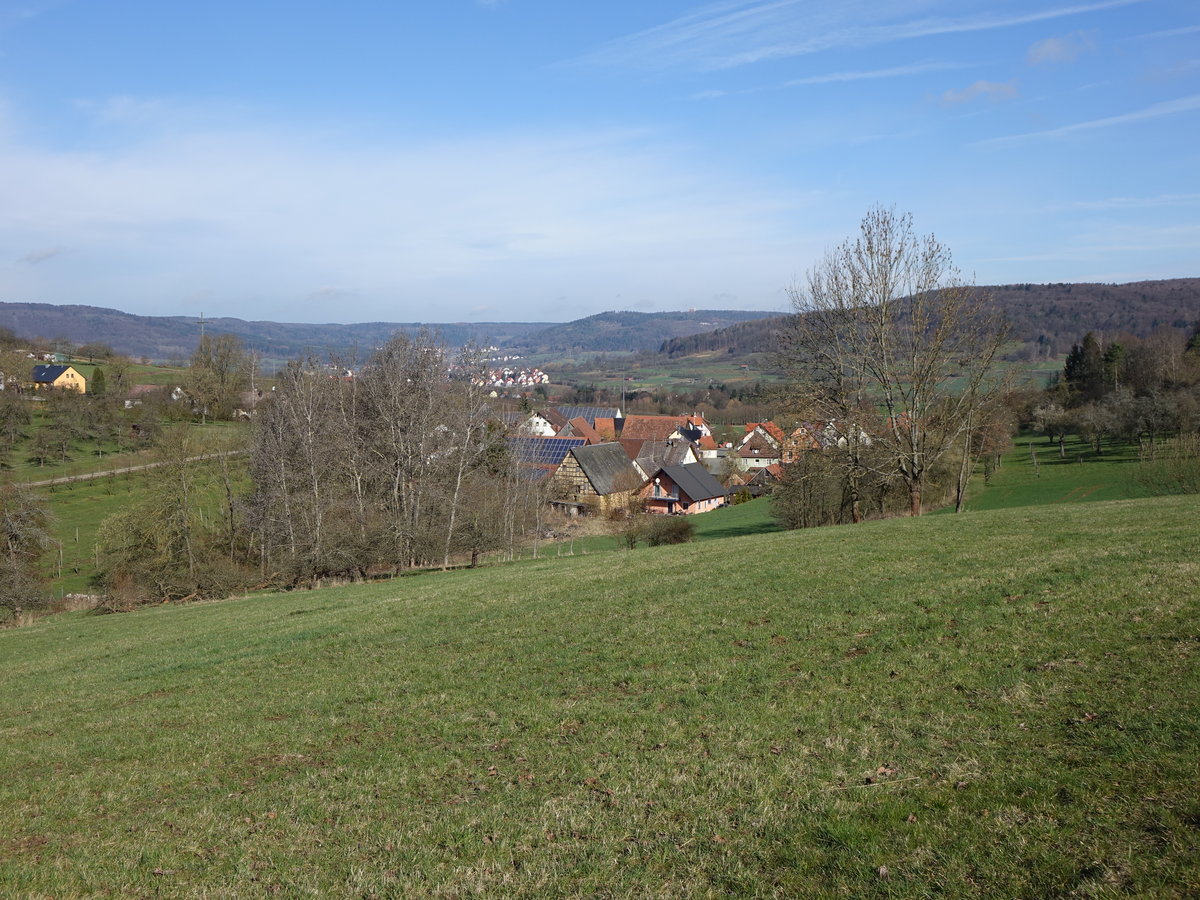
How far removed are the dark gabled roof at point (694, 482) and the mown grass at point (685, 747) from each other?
210 feet

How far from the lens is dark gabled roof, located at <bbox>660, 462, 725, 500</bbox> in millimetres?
80706

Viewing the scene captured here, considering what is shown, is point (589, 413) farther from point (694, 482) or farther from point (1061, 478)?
point (1061, 478)

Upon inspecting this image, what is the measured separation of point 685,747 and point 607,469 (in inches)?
2723

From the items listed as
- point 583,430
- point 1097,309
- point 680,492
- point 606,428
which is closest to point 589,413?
point 606,428

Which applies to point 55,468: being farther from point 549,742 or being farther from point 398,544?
point 549,742

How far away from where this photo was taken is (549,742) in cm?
917

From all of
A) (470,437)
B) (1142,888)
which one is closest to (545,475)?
(470,437)

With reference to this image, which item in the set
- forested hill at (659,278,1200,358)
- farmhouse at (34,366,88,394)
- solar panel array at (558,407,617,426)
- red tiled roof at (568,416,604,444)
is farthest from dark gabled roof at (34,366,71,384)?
forested hill at (659,278,1200,358)

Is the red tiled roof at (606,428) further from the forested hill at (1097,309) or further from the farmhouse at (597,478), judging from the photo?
the forested hill at (1097,309)

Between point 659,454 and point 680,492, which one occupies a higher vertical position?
point 659,454

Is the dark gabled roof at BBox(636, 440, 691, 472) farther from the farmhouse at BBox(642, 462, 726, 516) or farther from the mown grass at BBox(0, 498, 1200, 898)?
the mown grass at BBox(0, 498, 1200, 898)

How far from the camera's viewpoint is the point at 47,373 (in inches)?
4003

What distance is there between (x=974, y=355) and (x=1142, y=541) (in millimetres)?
16459

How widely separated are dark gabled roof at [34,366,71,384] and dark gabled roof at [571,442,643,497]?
70550 millimetres
